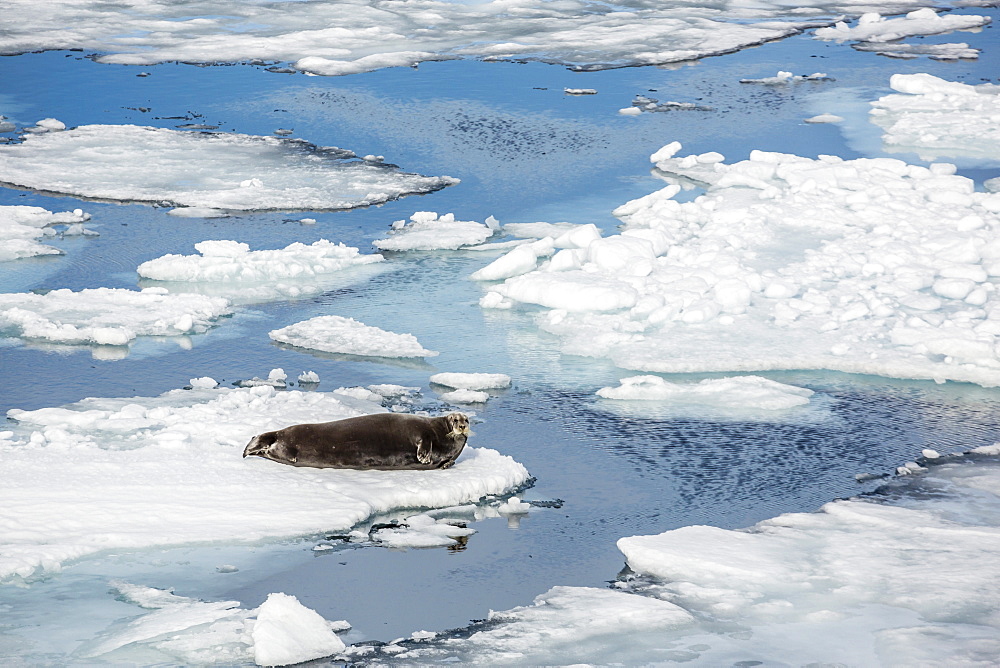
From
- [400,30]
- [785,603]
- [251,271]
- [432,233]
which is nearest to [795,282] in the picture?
[432,233]

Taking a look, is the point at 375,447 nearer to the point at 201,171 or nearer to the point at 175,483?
the point at 175,483

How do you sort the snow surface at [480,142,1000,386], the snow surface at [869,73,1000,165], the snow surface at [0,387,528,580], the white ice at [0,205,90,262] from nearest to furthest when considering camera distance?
the snow surface at [0,387,528,580] → the snow surface at [480,142,1000,386] → the white ice at [0,205,90,262] → the snow surface at [869,73,1000,165]

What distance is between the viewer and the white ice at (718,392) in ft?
18.7

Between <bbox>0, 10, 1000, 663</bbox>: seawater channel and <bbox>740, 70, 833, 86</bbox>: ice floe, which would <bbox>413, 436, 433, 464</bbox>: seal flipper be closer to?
<bbox>0, 10, 1000, 663</bbox>: seawater channel

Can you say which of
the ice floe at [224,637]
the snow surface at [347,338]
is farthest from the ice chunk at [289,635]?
the snow surface at [347,338]

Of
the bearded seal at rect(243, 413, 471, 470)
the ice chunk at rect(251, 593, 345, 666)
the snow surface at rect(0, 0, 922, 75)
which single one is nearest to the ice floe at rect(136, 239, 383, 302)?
the bearded seal at rect(243, 413, 471, 470)

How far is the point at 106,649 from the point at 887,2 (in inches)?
665

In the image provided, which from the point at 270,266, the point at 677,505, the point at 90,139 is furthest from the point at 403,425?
the point at 90,139

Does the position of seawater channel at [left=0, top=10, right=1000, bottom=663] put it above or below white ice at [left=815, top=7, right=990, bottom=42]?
below

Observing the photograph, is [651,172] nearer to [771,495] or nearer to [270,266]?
[270,266]

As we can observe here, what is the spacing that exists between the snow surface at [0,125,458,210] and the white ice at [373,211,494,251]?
702mm

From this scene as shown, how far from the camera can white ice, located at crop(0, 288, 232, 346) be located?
251 inches

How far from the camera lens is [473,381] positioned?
19.1 feet

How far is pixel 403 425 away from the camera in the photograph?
4.82 metres
